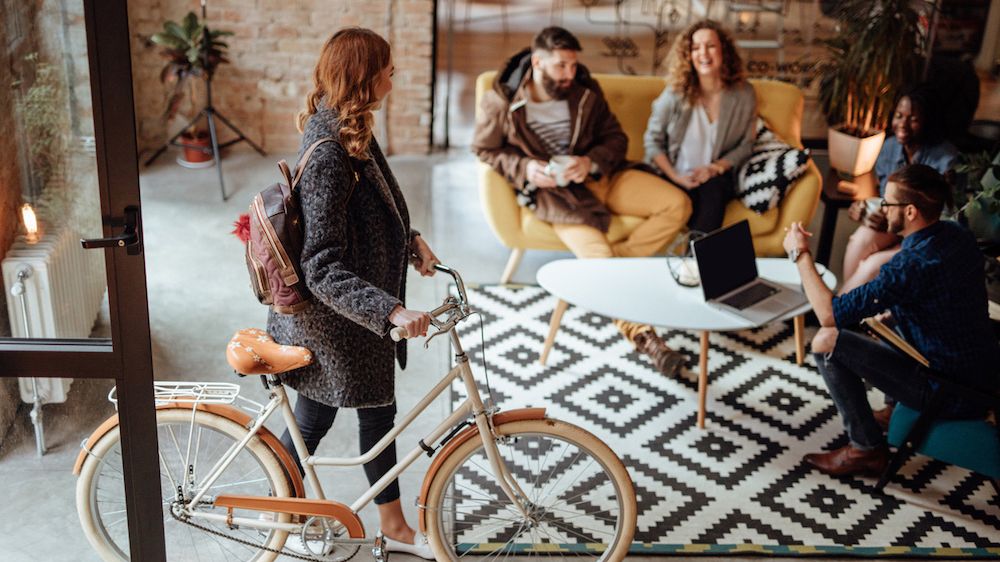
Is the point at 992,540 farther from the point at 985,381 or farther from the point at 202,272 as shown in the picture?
the point at 202,272

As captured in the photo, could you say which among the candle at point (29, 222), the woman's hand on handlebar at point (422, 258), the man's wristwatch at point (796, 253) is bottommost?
the man's wristwatch at point (796, 253)

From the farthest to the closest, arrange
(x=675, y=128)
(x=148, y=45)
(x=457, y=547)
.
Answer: (x=148, y=45)
(x=675, y=128)
(x=457, y=547)

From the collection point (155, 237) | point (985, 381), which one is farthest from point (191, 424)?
point (155, 237)

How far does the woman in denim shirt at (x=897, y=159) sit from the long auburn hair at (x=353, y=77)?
2.15 m

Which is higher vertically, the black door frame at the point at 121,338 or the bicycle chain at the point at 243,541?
the black door frame at the point at 121,338

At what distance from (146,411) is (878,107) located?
4.22 m

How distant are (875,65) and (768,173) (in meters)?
1.27

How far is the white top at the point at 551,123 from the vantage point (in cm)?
429

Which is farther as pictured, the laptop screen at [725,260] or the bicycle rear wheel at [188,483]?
the laptop screen at [725,260]

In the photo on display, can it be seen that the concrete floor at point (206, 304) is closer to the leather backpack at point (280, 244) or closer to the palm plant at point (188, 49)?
the leather backpack at point (280, 244)

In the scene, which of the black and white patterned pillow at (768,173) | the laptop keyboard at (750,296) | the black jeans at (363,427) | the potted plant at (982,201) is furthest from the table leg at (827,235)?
the black jeans at (363,427)

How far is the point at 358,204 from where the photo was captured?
242 cm

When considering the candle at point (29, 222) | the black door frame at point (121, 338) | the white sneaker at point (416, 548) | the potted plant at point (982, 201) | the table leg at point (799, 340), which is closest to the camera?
the black door frame at point (121, 338)

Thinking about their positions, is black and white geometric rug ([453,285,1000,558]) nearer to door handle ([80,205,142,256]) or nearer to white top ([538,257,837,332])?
white top ([538,257,837,332])
